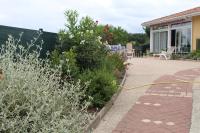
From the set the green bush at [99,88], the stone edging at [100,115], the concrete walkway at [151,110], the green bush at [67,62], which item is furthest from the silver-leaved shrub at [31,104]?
the green bush at [67,62]

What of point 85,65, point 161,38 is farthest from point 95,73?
point 161,38

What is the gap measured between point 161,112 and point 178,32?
2487 centimetres

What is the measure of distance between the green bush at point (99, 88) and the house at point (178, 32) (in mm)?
20169

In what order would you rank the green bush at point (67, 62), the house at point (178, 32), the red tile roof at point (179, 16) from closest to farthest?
the green bush at point (67, 62) < the red tile roof at point (179, 16) < the house at point (178, 32)

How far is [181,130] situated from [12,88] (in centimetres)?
359

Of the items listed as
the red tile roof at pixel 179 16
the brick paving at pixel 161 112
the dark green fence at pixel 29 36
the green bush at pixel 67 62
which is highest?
the red tile roof at pixel 179 16

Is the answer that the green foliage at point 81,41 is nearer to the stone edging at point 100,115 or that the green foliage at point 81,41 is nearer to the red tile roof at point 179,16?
the stone edging at point 100,115

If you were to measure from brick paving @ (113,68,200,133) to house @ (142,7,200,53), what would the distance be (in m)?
17.7

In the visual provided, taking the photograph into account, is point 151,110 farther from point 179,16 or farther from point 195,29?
point 179,16

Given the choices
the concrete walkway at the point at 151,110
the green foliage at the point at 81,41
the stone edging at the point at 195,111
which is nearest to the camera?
the stone edging at the point at 195,111

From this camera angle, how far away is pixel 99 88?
9.34 meters

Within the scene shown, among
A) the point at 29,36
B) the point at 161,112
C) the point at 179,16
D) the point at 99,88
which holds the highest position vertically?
the point at 179,16

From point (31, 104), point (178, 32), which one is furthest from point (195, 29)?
point (31, 104)

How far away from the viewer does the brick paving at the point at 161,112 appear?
775 cm
